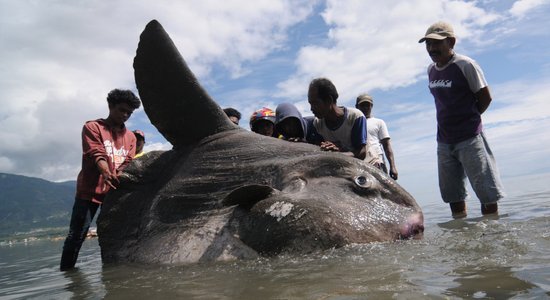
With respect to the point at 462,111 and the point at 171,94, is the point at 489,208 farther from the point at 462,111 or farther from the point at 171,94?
the point at 171,94

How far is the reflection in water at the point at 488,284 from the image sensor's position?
1.81 m

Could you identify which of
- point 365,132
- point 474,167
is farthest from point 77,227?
point 474,167

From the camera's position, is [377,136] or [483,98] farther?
[377,136]

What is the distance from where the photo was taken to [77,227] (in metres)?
5.37

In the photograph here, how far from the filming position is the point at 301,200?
3389mm

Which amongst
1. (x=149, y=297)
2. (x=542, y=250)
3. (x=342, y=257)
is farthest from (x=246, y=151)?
(x=542, y=250)

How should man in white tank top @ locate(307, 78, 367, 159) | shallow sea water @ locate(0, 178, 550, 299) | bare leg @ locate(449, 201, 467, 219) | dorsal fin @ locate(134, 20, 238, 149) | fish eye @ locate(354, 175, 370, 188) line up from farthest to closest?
bare leg @ locate(449, 201, 467, 219) → man in white tank top @ locate(307, 78, 367, 159) → dorsal fin @ locate(134, 20, 238, 149) → fish eye @ locate(354, 175, 370, 188) → shallow sea water @ locate(0, 178, 550, 299)

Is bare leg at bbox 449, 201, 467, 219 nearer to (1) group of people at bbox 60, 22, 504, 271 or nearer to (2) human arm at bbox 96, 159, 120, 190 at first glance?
(1) group of people at bbox 60, 22, 504, 271

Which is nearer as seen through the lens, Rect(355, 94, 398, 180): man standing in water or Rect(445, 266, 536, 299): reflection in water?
Rect(445, 266, 536, 299): reflection in water

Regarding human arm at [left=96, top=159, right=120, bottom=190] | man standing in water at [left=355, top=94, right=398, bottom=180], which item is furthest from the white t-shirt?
human arm at [left=96, top=159, right=120, bottom=190]

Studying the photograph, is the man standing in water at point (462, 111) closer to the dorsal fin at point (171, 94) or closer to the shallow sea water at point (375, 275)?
the shallow sea water at point (375, 275)

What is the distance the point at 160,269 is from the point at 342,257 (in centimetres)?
155

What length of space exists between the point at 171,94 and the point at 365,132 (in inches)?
97.5

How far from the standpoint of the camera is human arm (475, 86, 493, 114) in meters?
5.18
